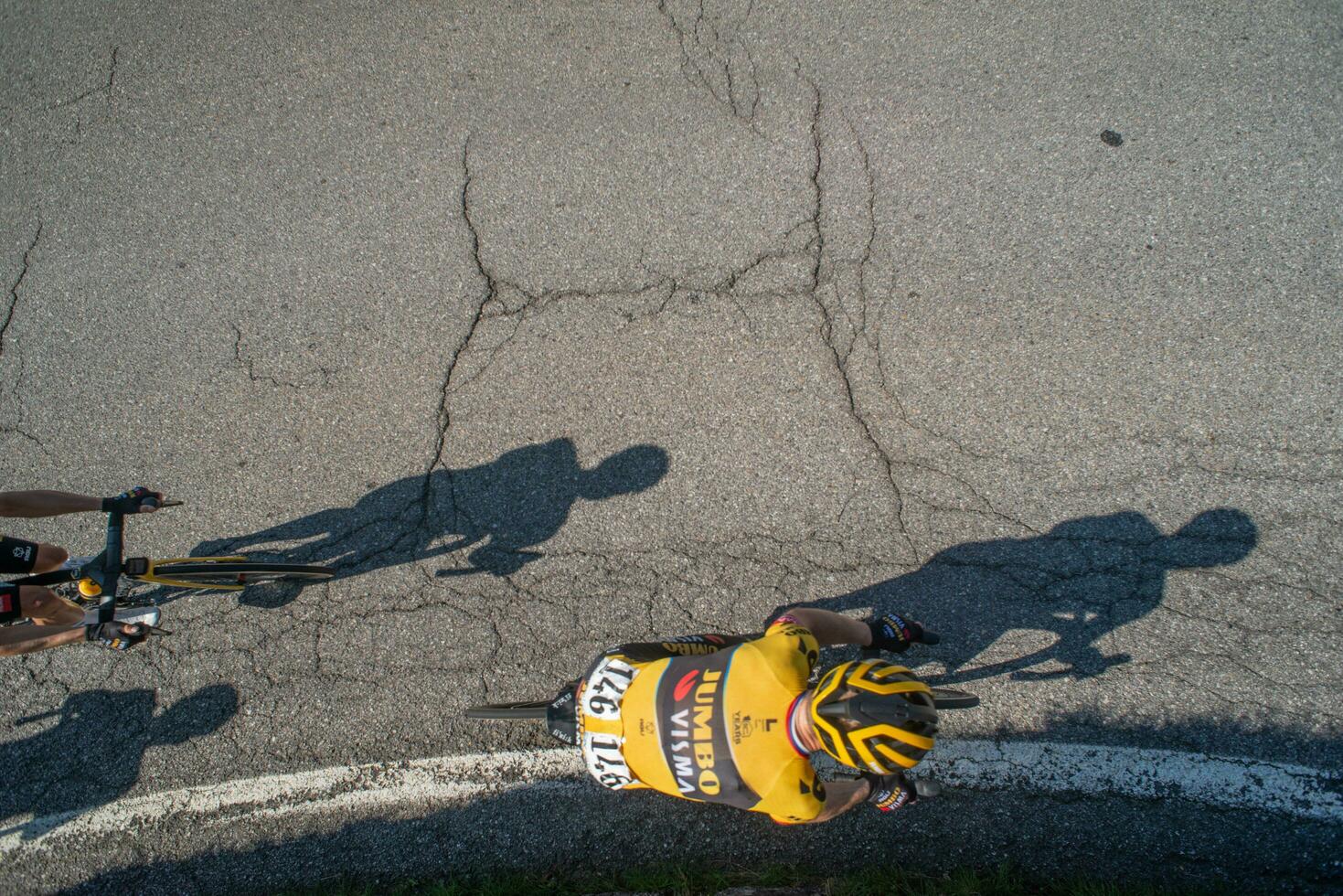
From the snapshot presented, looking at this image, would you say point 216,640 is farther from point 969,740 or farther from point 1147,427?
point 1147,427

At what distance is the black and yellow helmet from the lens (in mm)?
2809

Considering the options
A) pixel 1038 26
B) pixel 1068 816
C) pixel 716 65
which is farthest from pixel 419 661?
pixel 1038 26

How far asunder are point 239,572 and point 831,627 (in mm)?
3757

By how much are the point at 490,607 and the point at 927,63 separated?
5.24 meters

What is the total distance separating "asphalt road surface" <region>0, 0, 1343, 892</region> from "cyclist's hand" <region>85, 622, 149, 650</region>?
2.69 feet

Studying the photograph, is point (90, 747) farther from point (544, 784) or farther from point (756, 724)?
point (756, 724)

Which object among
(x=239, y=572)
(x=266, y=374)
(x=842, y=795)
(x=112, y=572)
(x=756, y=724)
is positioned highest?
(x=266, y=374)

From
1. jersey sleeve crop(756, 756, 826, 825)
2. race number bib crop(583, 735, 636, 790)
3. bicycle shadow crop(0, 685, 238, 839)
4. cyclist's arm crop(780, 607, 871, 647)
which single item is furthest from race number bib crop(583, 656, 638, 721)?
bicycle shadow crop(0, 685, 238, 839)

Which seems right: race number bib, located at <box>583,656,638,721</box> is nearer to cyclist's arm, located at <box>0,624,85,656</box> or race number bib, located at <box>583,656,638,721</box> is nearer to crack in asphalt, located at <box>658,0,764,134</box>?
cyclist's arm, located at <box>0,624,85,656</box>

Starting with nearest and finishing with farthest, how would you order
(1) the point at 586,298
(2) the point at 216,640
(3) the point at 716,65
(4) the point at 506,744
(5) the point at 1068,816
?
→ (5) the point at 1068,816 → (4) the point at 506,744 → (2) the point at 216,640 → (1) the point at 586,298 → (3) the point at 716,65

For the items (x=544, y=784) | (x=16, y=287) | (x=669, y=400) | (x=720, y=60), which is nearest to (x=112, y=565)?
(x=544, y=784)

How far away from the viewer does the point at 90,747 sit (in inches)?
184

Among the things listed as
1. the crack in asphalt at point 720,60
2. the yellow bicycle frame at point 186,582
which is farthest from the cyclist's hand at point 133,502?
the crack in asphalt at point 720,60

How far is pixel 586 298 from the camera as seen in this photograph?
5.35m
